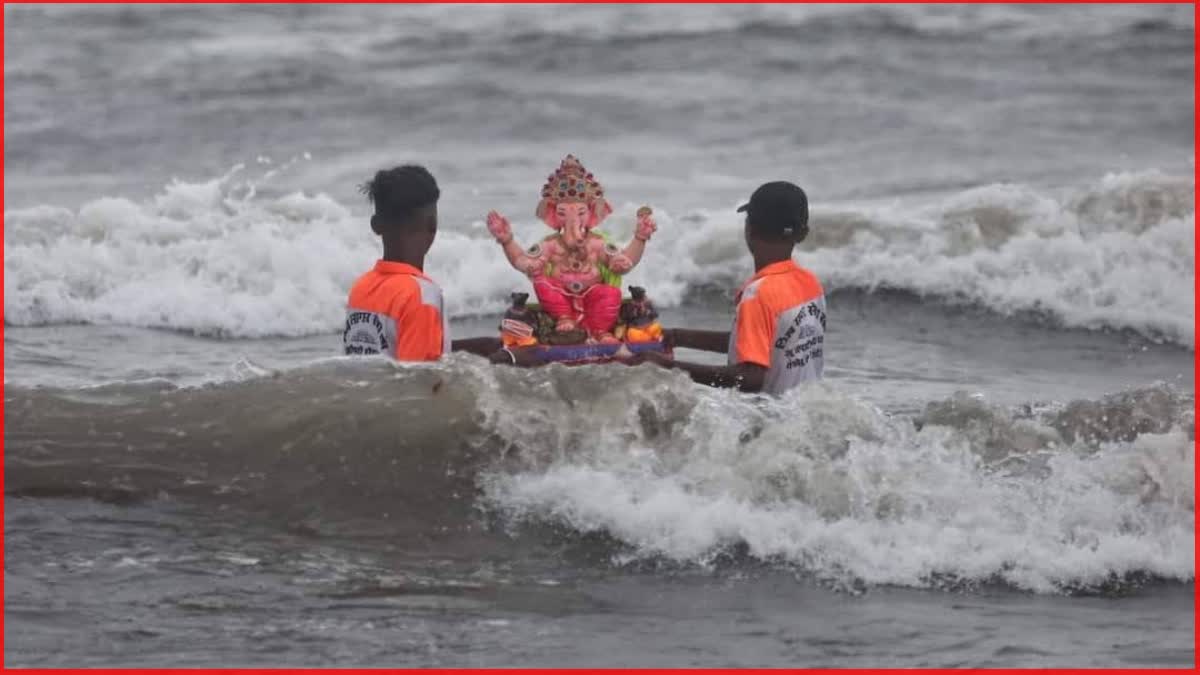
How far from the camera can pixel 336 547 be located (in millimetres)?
6695

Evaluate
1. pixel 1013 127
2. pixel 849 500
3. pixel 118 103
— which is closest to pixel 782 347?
pixel 849 500

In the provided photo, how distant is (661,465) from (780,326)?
2.10 feet

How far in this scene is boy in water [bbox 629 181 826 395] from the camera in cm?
698

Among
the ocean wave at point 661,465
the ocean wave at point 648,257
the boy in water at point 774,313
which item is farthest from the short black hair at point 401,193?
the ocean wave at point 648,257

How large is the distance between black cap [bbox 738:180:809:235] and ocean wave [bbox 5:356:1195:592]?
59 centimetres

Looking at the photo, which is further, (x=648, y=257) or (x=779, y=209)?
(x=648, y=257)

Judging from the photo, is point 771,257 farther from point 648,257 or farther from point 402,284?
point 648,257

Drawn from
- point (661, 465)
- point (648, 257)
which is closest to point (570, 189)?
point (661, 465)

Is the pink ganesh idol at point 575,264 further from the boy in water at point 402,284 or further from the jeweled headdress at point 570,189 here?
the boy in water at point 402,284

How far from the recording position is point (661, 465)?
277 inches

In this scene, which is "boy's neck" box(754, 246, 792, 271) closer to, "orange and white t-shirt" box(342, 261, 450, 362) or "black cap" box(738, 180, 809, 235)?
"black cap" box(738, 180, 809, 235)

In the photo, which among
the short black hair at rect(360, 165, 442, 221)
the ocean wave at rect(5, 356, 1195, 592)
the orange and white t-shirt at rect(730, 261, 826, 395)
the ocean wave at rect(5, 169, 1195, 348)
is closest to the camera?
the ocean wave at rect(5, 356, 1195, 592)

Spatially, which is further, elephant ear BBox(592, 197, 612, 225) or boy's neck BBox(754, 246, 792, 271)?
elephant ear BBox(592, 197, 612, 225)

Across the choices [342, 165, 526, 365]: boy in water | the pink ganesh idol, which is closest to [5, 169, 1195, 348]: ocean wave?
the pink ganesh idol
